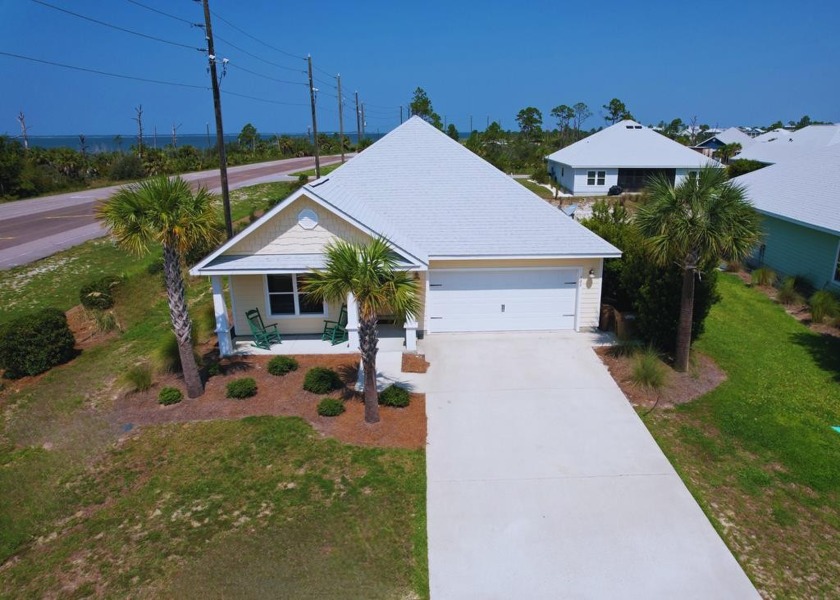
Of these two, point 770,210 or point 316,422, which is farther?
point 770,210

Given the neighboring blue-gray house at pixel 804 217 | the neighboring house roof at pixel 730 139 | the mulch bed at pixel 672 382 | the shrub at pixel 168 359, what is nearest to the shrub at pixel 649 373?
the mulch bed at pixel 672 382

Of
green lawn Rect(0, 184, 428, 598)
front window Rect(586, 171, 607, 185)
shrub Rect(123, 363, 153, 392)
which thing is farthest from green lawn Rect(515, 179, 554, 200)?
green lawn Rect(0, 184, 428, 598)

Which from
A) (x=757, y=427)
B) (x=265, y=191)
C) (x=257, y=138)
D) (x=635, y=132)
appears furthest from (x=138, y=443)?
(x=257, y=138)

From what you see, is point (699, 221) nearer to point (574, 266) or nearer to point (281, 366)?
point (574, 266)

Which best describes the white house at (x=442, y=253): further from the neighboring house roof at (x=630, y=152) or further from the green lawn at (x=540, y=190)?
the neighboring house roof at (x=630, y=152)

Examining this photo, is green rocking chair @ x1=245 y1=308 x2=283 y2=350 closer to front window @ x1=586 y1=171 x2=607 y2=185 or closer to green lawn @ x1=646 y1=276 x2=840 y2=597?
green lawn @ x1=646 y1=276 x2=840 y2=597

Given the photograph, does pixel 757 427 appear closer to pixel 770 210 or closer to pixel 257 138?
pixel 770 210
